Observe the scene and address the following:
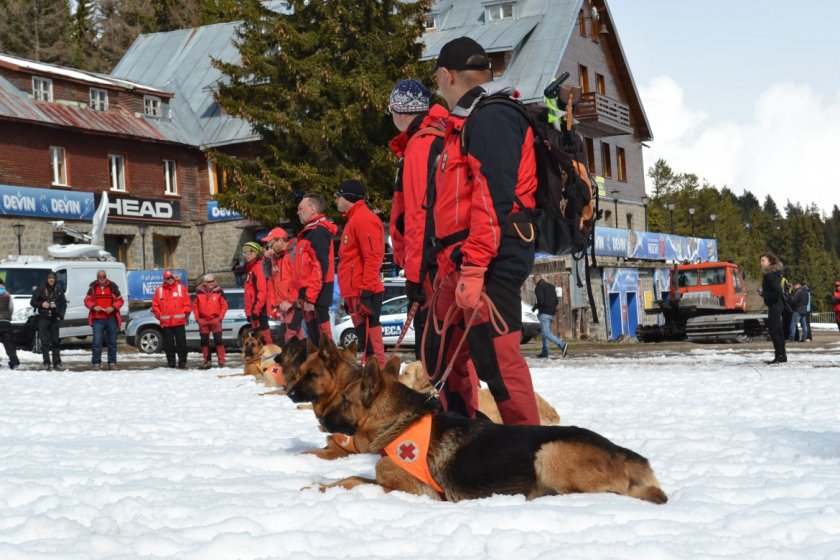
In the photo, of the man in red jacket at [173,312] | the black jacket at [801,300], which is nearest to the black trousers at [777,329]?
the man in red jacket at [173,312]

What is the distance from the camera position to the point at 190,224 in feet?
141

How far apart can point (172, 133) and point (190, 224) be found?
3695mm

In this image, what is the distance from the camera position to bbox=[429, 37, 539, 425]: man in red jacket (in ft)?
17.1

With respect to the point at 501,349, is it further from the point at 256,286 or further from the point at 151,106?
the point at 151,106

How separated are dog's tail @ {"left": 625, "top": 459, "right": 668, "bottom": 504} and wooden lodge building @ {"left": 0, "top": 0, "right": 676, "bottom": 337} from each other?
1186 inches

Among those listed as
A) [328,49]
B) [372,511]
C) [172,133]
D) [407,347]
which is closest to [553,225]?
[372,511]

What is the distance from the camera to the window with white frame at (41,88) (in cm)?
3759

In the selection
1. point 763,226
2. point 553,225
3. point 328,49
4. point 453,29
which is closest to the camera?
point 553,225

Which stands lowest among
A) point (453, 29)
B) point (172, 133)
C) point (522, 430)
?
point (522, 430)

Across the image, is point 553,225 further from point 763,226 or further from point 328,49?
point 763,226

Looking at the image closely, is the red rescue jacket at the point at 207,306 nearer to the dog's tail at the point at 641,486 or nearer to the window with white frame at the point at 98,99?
the dog's tail at the point at 641,486

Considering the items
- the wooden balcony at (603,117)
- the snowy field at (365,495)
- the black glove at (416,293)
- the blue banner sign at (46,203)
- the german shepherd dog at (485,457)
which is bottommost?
the snowy field at (365,495)

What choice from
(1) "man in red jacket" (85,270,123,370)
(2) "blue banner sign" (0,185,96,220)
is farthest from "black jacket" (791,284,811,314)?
(2) "blue banner sign" (0,185,96,220)

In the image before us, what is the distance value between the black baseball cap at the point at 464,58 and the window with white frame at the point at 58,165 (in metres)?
34.2
